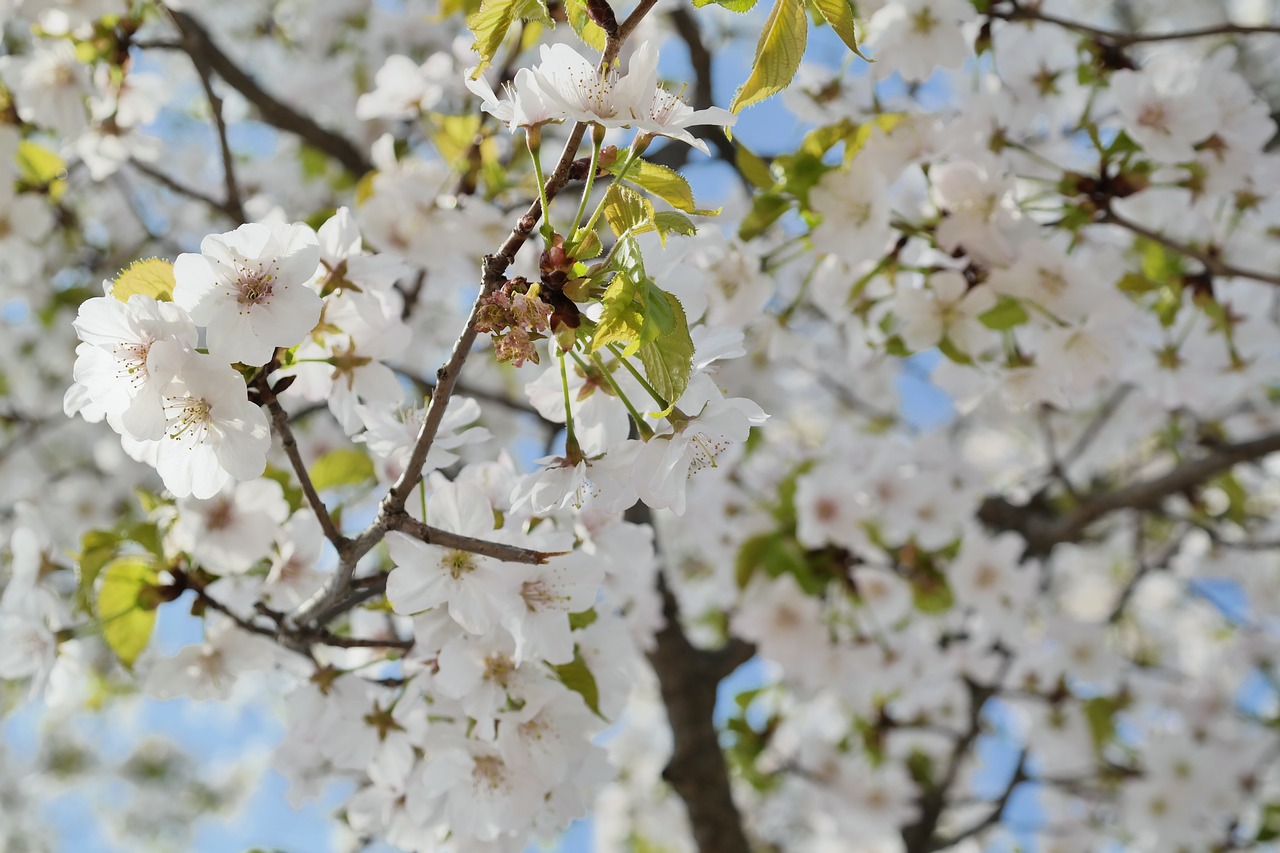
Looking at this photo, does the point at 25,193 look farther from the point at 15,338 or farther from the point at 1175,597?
the point at 1175,597

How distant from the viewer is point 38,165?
2172 mm

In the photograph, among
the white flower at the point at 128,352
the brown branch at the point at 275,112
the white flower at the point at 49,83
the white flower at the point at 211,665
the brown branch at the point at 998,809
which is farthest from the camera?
the brown branch at the point at 998,809

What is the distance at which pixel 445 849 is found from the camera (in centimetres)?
143

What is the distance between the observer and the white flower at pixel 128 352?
0.98 meters

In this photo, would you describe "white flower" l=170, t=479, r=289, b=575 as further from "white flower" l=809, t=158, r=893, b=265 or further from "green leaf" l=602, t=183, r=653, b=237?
"white flower" l=809, t=158, r=893, b=265

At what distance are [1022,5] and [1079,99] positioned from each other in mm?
637

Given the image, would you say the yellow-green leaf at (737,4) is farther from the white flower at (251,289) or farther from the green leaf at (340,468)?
the green leaf at (340,468)

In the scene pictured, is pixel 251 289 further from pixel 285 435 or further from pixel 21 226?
pixel 21 226

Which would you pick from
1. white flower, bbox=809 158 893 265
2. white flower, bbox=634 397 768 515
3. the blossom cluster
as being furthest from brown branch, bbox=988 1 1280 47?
white flower, bbox=634 397 768 515

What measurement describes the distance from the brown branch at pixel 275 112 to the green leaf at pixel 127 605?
1.45m

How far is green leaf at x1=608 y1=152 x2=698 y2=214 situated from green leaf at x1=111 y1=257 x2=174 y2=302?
0.49 meters

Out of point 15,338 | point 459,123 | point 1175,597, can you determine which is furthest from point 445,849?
point 1175,597

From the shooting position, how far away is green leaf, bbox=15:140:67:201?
85.2 inches

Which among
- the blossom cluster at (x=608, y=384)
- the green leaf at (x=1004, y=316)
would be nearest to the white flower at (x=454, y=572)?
the blossom cluster at (x=608, y=384)
